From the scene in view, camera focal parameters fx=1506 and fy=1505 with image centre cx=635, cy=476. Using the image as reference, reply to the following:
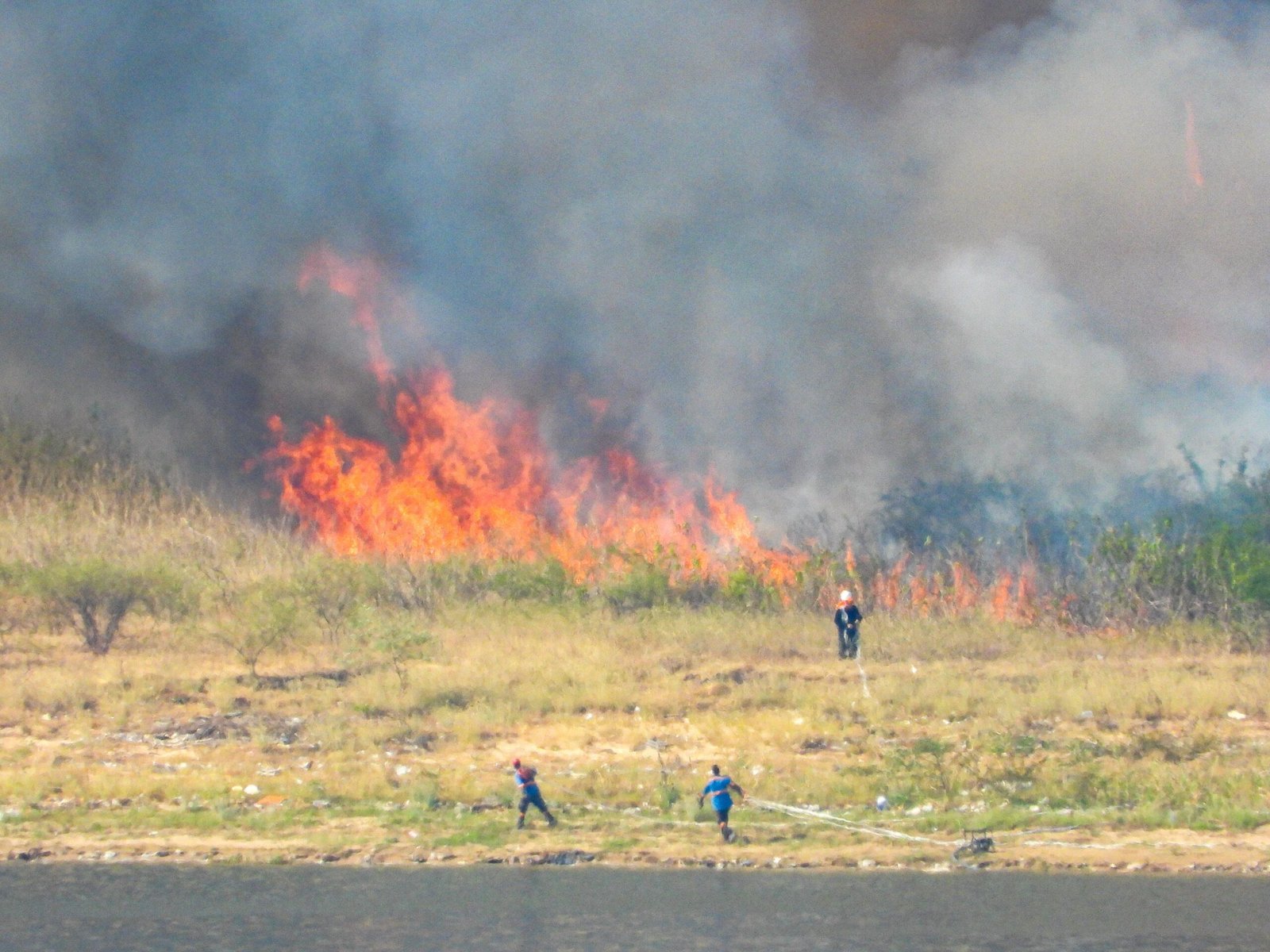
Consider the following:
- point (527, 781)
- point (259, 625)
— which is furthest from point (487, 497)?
point (527, 781)

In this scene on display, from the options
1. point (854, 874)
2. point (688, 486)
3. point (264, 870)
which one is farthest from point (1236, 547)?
point (264, 870)

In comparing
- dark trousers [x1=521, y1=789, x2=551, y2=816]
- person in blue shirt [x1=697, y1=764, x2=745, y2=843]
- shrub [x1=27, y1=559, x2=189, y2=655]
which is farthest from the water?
shrub [x1=27, y1=559, x2=189, y2=655]

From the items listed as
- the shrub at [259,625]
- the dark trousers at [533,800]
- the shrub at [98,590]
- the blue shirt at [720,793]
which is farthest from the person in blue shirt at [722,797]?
the shrub at [98,590]

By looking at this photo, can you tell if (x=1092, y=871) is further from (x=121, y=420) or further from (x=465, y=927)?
(x=121, y=420)

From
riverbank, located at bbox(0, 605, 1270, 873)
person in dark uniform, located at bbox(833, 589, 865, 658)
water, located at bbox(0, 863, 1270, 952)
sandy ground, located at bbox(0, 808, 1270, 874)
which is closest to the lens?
water, located at bbox(0, 863, 1270, 952)

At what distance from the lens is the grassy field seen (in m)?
16.0

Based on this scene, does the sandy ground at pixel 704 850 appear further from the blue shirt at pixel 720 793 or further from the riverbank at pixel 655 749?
the blue shirt at pixel 720 793

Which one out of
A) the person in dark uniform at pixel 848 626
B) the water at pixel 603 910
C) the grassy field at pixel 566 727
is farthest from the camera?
the person in dark uniform at pixel 848 626

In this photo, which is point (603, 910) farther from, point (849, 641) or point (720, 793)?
point (849, 641)

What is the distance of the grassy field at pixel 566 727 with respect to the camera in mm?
16031

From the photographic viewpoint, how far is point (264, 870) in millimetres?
14930

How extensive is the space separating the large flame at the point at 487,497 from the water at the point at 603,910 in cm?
1790

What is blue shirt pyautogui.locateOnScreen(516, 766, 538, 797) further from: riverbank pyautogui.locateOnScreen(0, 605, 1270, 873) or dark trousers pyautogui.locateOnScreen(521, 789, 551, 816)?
→ riverbank pyautogui.locateOnScreen(0, 605, 1270, 873)

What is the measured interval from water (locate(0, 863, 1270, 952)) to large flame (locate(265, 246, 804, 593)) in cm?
1790
